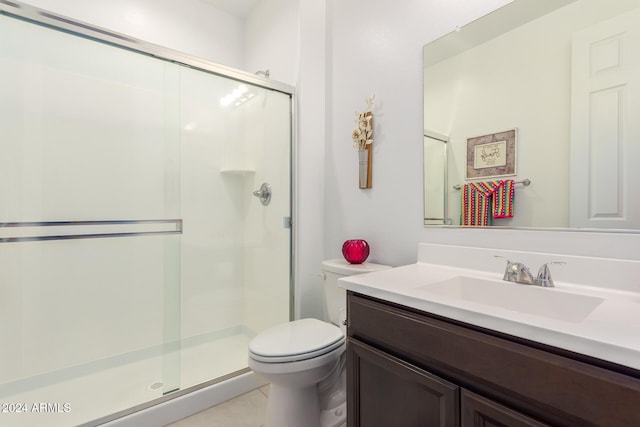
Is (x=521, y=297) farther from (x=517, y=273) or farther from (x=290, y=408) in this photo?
(x=290, y=408)

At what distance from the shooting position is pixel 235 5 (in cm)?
228

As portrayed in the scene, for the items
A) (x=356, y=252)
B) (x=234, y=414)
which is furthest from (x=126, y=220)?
(x=356, y=252)

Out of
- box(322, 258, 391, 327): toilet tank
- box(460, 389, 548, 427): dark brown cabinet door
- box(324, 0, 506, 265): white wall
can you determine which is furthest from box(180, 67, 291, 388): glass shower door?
box(460, 389, 548, 427): dark brown cabinet door

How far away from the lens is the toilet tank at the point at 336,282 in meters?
1.42

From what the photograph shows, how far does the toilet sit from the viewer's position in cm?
116

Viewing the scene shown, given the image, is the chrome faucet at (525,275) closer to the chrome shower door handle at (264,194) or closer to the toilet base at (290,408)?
the toilet base at (290,408)

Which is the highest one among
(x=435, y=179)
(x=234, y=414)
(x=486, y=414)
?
(x=435, y=179)

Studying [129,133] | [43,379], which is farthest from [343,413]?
[129,133]

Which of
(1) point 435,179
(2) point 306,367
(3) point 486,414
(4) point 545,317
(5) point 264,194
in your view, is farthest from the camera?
(5) point 264,194

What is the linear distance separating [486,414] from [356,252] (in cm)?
91

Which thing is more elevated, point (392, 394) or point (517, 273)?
point (517, 273)

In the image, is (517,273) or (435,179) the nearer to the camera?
(517,273)

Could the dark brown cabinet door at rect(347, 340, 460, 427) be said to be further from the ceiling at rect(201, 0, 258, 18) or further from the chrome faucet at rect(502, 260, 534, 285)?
the ceiling at rect(201, 0, 258, 18)

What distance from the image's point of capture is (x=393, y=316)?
0.84m
